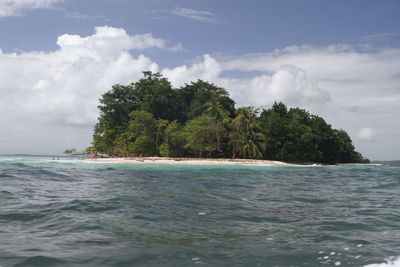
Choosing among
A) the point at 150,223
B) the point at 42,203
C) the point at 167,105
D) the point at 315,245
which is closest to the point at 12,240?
the point at 150,223

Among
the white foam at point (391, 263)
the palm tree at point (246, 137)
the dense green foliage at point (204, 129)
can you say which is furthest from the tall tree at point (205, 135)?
the white foam at point (391, 263)

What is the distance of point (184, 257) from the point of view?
424cm

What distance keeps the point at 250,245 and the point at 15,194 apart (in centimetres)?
750

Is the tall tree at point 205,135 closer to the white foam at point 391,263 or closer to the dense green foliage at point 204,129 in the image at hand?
the dense green foliage at point 204,129

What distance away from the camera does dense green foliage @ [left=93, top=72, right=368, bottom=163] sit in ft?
151

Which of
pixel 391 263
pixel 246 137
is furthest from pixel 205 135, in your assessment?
pixel 391 263

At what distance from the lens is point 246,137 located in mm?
45750

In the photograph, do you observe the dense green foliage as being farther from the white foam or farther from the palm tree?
the white foam

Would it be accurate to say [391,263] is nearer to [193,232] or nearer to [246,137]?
[193,232]

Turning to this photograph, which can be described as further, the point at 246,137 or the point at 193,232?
the point at 246,137

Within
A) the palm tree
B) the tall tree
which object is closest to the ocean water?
the tall tree

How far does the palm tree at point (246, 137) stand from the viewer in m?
45.5

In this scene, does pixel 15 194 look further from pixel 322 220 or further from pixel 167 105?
pixel 167 105

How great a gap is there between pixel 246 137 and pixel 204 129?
6.01 m
